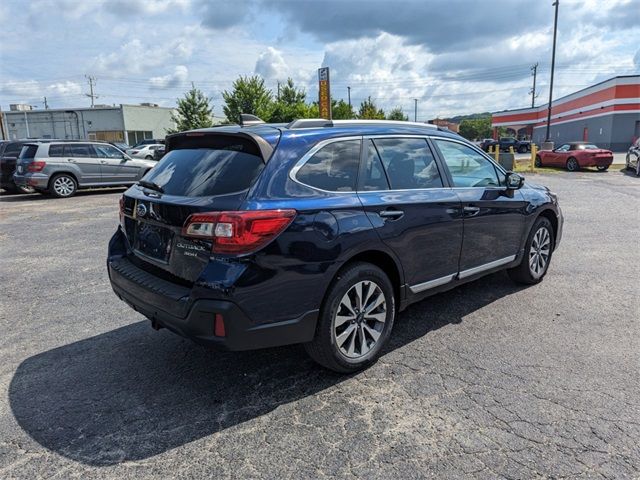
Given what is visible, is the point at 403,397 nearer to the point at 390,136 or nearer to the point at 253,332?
the point at 253,332

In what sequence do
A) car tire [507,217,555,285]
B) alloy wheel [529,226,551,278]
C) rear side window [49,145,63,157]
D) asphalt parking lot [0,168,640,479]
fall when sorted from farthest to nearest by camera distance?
rear side window [49,145,63,157] → alloy wheel [529,226,551,278] → car tire [507,217,555,285] → asphalt parking lot [0,168,640,479]

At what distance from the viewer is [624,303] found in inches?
191

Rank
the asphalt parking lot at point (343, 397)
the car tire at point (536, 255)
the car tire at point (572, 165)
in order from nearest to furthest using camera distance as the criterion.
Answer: the asphalt parking lot at point (343, 397)
the car tire at point (536, 255)
the car tire at point (572, 165)

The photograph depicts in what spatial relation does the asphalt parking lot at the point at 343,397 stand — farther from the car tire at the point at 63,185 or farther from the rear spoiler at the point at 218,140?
the car tire at the point at 63,185

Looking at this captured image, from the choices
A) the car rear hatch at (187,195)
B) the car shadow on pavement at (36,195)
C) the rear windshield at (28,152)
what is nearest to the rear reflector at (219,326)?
the car rear hatch at (187,195)

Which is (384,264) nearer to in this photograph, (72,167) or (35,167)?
(35,167)

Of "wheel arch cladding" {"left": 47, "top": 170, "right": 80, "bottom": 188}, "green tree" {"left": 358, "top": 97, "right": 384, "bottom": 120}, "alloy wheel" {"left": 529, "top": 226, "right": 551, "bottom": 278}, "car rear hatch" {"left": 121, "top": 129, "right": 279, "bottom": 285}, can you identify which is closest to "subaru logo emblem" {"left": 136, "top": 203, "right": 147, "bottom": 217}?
"car rear hatch" {"left": 121, "top": 129, "right": 279, "bottom": 285}

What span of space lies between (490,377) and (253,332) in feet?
5.76

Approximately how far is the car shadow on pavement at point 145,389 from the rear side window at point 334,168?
1397mm

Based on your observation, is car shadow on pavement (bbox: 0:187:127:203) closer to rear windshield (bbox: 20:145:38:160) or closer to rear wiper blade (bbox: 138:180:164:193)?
rear windshield (bbox: 20:145:38:160)

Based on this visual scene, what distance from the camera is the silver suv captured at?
45.8 ft

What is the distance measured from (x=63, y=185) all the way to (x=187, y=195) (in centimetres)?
1342

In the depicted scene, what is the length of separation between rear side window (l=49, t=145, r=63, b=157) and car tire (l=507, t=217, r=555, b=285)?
13706 mm

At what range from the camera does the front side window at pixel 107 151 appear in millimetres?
15237
